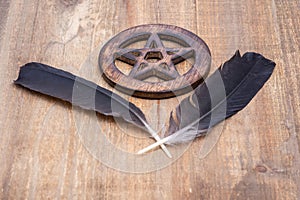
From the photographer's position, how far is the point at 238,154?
101 centimetres

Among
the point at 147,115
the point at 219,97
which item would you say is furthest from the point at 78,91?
the point at 219,97

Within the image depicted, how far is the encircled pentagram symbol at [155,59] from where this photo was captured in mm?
1108

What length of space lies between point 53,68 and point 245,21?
0.49m

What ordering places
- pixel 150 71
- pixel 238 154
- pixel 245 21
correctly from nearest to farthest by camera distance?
pixel 238 154 → pixel 150 71 → pixel 245 21

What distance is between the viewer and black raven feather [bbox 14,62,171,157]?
1042 mm

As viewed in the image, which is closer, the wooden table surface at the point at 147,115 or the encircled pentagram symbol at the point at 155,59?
the wooden table surface at the point at 147,115

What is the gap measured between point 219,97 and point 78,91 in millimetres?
290

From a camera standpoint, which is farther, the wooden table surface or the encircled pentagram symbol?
the encircled pentagram symbol

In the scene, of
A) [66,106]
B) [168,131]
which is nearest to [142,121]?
[168,131]

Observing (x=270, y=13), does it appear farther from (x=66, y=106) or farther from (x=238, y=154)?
(x=66, y=106)

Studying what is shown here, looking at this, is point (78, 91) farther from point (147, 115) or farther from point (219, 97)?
point (219, 97)

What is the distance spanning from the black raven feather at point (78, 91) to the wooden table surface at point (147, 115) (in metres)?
0.03

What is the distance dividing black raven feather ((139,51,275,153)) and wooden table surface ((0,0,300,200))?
0.09 ft

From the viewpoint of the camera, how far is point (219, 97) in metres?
1.05
